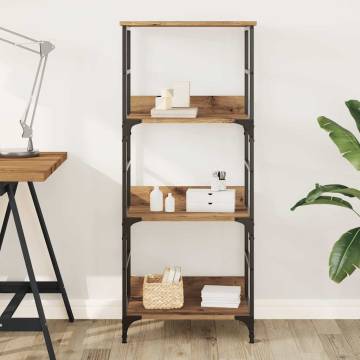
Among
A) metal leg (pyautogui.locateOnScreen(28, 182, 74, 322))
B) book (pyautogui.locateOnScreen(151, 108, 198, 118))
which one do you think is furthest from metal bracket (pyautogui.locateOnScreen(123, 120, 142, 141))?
metal leg (pyautogui.locateOnScreen(28, 182, 74, 322))

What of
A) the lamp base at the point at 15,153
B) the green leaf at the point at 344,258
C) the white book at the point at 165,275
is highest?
the lamp base at the point at 15,153

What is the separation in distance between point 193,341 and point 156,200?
74cm

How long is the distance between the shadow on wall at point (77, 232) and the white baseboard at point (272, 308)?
2.2 inches

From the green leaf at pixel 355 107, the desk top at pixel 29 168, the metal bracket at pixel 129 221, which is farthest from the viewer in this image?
the metal bracket at pixel 129 221

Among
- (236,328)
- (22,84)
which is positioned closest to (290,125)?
(236,328)

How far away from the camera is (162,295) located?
379 cm

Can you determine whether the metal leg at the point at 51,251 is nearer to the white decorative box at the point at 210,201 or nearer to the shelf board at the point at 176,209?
the shelf board at the point at 176,209

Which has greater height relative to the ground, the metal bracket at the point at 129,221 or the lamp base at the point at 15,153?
the lamp base at the point at 15,153

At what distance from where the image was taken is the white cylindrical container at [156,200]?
382 cm

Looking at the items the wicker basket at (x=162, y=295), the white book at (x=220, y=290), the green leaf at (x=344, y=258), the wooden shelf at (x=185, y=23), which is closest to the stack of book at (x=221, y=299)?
the white book at (x=220, y=290)

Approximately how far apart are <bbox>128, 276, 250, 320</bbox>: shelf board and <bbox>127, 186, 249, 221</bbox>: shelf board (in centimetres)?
40

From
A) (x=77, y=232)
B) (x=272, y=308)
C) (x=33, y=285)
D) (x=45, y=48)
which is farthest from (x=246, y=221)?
(x=45, y=48)

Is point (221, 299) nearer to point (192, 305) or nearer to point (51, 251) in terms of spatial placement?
point (192, 305)

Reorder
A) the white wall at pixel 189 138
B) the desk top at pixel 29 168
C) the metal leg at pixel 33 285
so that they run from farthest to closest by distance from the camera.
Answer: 1. the white wall at pixel 189 138
2. the metal leg at pixel 33 285
3. the desk top at pixel 29 168
